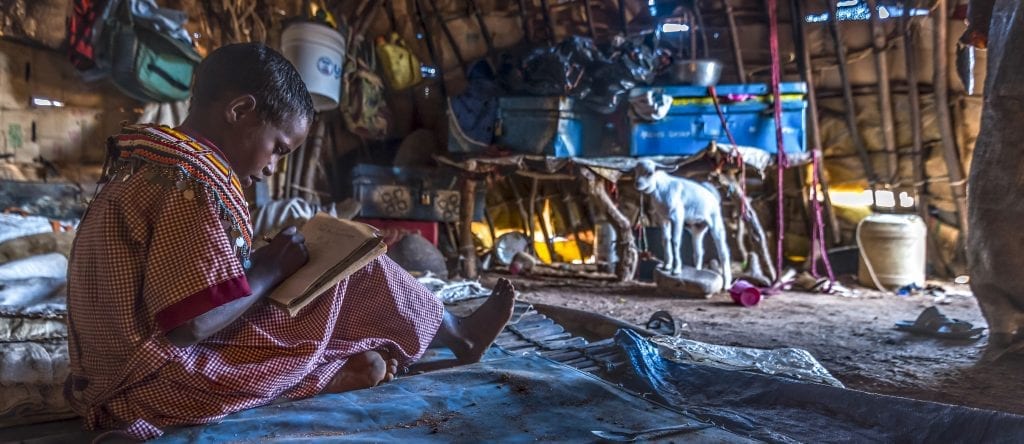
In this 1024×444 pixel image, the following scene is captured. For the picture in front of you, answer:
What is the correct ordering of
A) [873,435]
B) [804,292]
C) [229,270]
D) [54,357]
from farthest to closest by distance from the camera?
[804,292], [54,357], [873,435], [229,270]

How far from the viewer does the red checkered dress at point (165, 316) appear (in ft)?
3.82

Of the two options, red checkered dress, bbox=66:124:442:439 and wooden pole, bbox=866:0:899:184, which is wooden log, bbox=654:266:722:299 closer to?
wooden pole, bbox=866:0:899:184

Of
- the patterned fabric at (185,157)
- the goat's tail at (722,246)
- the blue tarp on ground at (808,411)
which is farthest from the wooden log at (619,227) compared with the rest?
the patterned fabric at (185,157)

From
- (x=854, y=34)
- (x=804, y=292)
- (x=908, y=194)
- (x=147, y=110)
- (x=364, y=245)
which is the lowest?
(x=804, y=292)

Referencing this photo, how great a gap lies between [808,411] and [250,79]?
63.7 inches

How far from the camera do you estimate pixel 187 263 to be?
1152mm

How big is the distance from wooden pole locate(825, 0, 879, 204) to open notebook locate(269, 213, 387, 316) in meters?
7.41

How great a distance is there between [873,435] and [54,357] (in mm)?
2291

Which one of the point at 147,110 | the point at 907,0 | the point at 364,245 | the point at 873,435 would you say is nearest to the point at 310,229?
the point at 364,245

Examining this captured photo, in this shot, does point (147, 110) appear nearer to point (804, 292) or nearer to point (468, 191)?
point (468, 191)

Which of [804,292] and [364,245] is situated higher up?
[364,245]

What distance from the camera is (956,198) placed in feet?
22.2

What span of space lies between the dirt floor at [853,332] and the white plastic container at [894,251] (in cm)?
29

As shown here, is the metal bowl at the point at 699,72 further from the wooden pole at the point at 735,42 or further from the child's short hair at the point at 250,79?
the child's short hair at the point at 250,79
